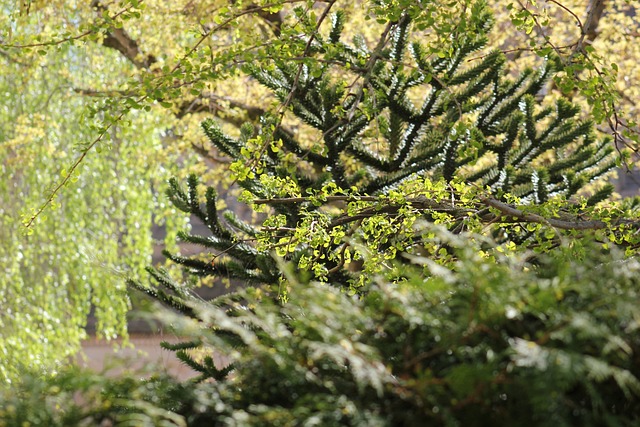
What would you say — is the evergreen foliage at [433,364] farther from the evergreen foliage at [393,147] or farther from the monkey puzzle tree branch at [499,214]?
the evergreen foliage at [393,147]

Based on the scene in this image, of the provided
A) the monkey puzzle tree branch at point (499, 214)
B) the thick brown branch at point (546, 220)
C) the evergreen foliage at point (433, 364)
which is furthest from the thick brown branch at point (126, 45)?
the evergreen foliage at point (433, 364)

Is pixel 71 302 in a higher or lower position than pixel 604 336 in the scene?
higher

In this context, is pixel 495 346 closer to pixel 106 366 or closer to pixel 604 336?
pixel 604 336

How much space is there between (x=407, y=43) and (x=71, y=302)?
5781 millimetres

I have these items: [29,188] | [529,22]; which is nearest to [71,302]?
[29,188]

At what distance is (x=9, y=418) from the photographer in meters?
1.55

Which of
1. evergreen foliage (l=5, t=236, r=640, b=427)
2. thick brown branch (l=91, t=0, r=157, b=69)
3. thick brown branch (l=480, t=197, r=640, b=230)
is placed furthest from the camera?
thick brown branch (l=91, t=0, r=157, b=69)

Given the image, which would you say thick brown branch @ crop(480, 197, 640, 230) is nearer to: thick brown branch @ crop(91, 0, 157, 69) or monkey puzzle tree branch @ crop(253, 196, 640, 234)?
monkey puzzle tree branch @ crop(253, 196, 640, 234)

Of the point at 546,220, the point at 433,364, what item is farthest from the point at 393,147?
the point at 433,364

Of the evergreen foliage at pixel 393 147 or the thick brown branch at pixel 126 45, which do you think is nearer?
the evergreen foliage at pixel 393 147

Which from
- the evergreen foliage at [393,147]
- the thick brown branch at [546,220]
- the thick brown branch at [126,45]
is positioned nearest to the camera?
the thick brown branch at [546,220]

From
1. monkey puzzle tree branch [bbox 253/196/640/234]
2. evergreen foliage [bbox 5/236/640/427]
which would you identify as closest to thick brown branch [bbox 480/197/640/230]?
monkey puzzle tree branch [bbox 253/196/640/234]

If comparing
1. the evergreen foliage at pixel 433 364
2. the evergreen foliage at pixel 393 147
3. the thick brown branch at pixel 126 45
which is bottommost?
the evergreen foliage at pixel 433 364

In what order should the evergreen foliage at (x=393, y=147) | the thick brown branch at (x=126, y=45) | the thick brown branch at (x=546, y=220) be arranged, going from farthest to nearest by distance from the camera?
the thick brown branch at (x=126, y=45), the evergreen foliage at (x=393, y=147), the thick brown branch at (x=546, y=220)
